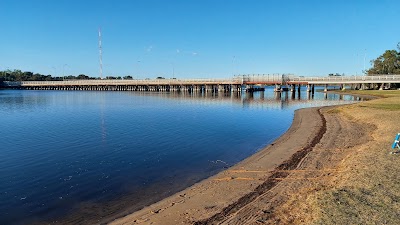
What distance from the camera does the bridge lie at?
101500 millimetres

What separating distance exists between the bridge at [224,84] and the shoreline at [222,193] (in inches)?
3668

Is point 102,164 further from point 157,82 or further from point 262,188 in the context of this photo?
point 157,82

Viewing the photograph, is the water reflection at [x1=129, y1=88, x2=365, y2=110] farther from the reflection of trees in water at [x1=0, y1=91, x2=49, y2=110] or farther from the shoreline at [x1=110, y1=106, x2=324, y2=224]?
the shoreline at [x1=110, y1=106, x2=324, y2=224]

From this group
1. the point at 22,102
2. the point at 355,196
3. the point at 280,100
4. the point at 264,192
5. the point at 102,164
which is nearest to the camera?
the point at 355,196

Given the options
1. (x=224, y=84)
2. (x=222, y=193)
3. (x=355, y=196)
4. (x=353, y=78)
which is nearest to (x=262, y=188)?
(x=222, y=193)

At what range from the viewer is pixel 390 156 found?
14.1 meters

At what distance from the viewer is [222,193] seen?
39.0ft

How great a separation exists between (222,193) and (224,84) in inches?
4801

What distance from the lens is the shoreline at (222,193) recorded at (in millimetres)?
9797

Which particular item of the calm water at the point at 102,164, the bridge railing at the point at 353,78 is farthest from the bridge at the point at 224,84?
the calm water at the point at 102,164

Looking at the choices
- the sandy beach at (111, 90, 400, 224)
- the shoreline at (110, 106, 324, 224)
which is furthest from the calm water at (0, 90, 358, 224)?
the sandy beach at (111, 90, 400, 224)

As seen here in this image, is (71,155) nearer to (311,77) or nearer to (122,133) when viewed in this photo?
(122,133)

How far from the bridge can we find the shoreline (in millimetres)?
93161

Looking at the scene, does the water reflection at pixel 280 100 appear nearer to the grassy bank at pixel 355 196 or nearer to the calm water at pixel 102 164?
the calm water at pixel 102 164
